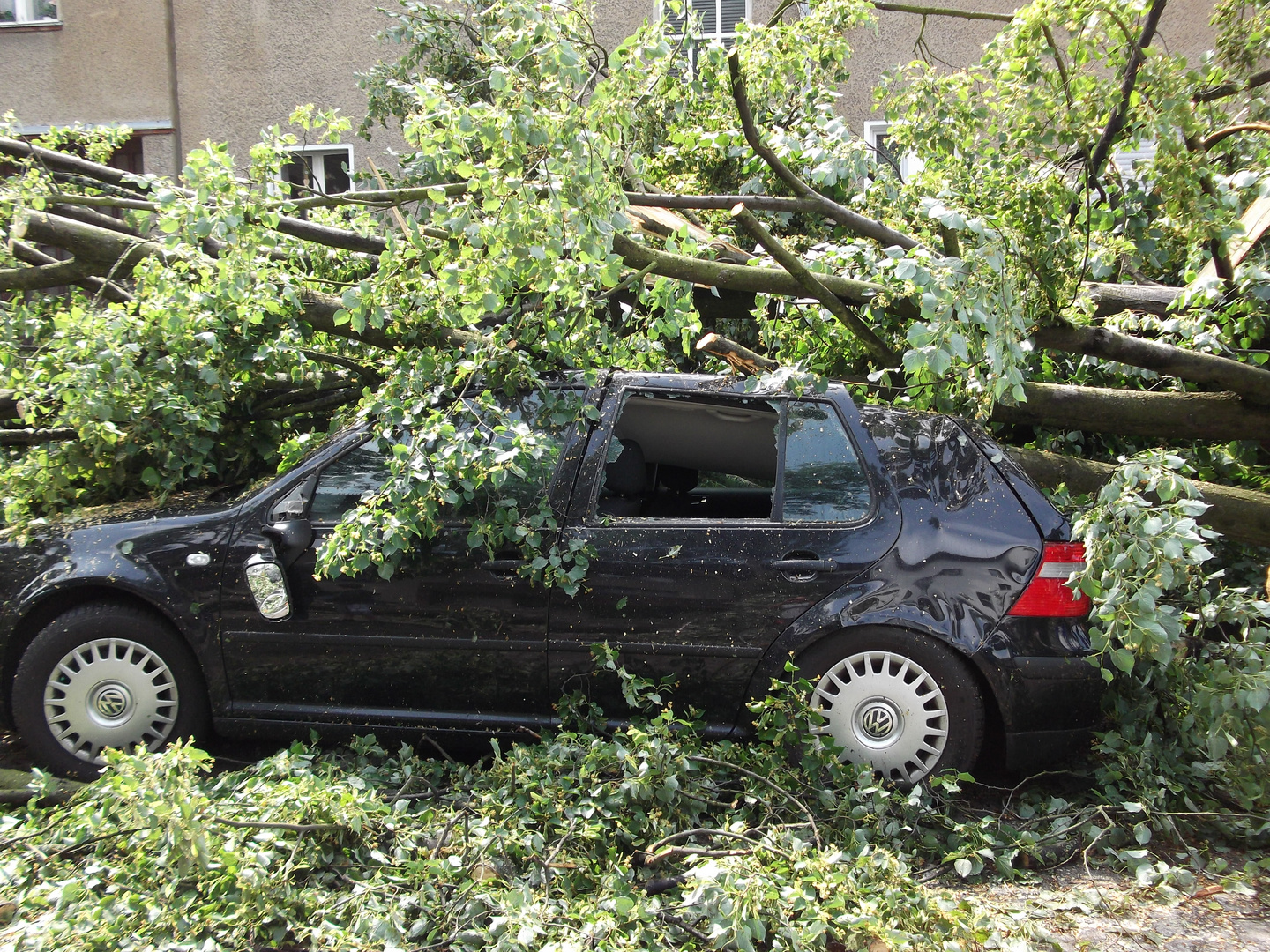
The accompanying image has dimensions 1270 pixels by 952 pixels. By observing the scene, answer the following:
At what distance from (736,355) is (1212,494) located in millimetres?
2146

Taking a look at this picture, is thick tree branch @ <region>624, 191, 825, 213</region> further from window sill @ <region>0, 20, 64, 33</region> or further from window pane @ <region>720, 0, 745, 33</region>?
window sill @ <region>0, 20, 64, 33</region>

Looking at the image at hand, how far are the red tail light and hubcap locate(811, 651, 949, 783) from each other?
1.45ft

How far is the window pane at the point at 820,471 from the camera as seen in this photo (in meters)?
3.87

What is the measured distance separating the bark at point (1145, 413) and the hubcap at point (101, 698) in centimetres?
386

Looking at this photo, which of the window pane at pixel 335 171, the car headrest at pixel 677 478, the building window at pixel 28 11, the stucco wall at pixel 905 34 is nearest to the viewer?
the car headrest at pixel 677 478

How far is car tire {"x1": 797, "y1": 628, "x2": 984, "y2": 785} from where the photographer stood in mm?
3725

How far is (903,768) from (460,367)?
87.5 inches

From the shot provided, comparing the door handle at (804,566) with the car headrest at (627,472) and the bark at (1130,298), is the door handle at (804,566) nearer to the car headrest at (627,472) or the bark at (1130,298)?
the car headrest at (627,472)

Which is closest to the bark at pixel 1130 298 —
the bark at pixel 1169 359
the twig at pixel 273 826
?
the bark at pixel 1169 359

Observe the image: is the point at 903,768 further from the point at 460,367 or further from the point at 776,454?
the point at 460,367

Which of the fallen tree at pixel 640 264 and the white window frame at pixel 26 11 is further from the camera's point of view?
the white window frame at pixel 26 11

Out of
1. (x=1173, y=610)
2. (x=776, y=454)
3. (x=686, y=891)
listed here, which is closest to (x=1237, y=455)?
(x=1173, y=610)

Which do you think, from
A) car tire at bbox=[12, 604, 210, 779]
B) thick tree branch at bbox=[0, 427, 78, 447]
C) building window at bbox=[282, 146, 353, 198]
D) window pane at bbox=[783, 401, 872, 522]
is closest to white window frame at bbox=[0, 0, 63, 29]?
building window at bbox=[282, 146, 353, 198]

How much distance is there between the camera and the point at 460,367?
391cm
